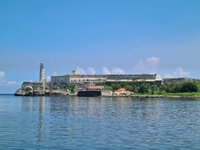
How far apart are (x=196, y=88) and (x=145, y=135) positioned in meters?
154

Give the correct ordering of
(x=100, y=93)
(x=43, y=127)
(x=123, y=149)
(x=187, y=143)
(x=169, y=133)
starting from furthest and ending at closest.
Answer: (x=100, y=93), (x=43, y=127), (x=169, y=133), (x=187, y=143), (x=123, y=149)

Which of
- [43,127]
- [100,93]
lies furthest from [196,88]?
[43,127]

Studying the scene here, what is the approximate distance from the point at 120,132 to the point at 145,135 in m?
2.71

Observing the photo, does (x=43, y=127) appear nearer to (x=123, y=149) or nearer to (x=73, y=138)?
(x=73, y=138)

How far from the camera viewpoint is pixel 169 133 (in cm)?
3450

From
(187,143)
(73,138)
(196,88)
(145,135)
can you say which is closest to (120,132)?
(145,135)

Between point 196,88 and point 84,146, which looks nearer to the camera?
point 84,146

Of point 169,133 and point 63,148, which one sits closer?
point 63,148

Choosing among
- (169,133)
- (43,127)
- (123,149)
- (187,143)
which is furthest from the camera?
(43,127)

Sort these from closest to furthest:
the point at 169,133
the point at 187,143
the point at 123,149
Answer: the point at 123,149 → the point at 187,143 → the point at 169,133

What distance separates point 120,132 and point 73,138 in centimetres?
535

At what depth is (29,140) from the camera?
30031mm

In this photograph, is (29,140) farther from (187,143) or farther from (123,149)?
(187,143)

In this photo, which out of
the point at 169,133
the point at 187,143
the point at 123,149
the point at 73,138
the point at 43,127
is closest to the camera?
the point at 123,149
